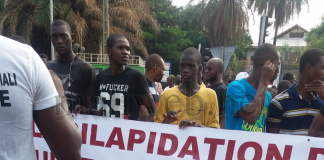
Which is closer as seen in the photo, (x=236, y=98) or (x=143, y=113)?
(x=236, y=98)

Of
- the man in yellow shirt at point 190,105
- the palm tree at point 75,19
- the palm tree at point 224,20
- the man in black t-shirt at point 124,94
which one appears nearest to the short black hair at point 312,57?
the man in yellow shirt at point 190,105

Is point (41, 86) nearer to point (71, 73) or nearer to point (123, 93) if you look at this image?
point (123, 93)

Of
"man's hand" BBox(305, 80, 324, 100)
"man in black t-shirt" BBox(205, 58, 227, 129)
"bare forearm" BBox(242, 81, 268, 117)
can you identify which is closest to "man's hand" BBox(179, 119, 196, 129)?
"bare forearm" BBox(242, 81, 268, 117)

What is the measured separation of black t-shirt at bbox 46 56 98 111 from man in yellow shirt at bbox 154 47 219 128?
2.92 ft

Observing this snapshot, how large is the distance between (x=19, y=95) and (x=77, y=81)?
2.25 meters

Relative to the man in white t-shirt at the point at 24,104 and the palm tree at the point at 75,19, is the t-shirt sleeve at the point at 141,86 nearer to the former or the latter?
the man in white t-shirt at the point at 24,104

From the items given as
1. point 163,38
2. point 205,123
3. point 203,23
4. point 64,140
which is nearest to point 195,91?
point 205,123

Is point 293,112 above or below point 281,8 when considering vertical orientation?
below

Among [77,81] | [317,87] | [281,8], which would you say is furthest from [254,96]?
[281,8]

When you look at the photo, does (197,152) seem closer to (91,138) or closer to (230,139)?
(230,139)

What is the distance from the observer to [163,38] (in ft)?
105

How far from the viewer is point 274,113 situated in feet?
9.12

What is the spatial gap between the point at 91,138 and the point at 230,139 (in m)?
1.37

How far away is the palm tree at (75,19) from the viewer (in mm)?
19453
